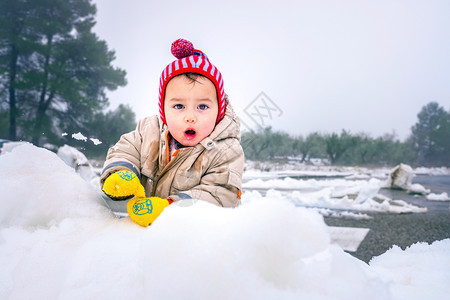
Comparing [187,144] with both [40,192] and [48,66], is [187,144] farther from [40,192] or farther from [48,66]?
[48,66]

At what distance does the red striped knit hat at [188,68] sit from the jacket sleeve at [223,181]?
0.67ft

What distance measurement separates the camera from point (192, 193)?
0.96 m

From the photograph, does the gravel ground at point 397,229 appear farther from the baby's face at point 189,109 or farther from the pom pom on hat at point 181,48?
the pom pom on hat at point 181,48

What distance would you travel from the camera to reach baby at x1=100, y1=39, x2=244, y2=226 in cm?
107

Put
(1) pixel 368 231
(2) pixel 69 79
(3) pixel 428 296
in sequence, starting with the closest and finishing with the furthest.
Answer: (3) pixel 428 296 < (1) pixel 368 231 < (2) pixel 69 79

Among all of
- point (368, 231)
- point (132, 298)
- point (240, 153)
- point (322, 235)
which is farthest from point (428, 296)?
point (368, 231)

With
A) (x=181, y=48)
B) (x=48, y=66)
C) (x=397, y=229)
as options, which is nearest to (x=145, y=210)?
(x=181, y=48)

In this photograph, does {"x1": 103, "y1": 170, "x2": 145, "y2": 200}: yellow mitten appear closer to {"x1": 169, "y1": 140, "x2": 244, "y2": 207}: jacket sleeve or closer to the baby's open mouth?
{"x1": 169, "y1": 140, "x2": 244, "y2": 207}: jacket sleeve

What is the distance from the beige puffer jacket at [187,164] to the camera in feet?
3.41

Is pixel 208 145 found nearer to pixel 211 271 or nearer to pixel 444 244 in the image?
pixel 211 271

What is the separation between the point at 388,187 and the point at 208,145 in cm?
403

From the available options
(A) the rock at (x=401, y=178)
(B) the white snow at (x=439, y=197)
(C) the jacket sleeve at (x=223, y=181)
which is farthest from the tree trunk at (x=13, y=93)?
(B) the white snow at (x=439, y=197)

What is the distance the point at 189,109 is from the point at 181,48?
0.33 metres

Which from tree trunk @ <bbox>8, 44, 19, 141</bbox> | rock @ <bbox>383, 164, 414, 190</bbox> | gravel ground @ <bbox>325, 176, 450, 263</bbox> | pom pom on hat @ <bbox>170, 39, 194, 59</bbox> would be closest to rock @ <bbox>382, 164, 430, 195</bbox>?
rock @ <bbox>383, 164, 414, 190</bbox>
